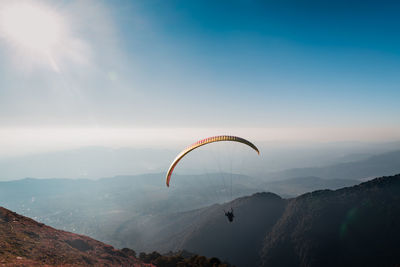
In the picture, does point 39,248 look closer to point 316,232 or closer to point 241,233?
point 316,232

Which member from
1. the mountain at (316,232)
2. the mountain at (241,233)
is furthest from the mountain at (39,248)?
the mountain at (316,232)

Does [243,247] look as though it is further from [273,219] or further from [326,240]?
[326,240]

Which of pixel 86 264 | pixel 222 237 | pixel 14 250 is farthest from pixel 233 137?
pixel 222 237

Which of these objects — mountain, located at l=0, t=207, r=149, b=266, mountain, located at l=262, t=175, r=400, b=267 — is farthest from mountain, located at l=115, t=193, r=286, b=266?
mountain, located at l=0, t=207, r=149, b=266

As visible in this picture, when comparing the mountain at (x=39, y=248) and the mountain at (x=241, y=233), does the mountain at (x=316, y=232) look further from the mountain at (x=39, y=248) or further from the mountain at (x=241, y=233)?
the mountain at (x=39, y=248)

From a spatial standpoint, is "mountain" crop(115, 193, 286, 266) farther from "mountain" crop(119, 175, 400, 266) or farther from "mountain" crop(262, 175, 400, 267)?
"mountain" crop(262, 175, 400, 267)

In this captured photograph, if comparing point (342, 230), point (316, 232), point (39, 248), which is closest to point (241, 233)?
point (316, 232)
